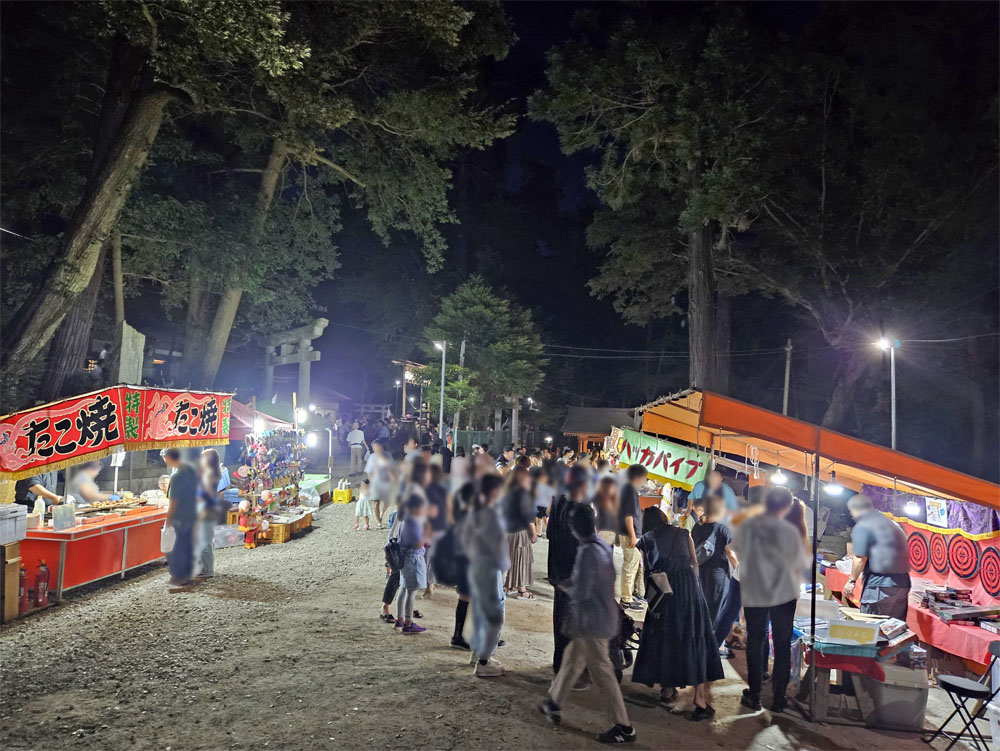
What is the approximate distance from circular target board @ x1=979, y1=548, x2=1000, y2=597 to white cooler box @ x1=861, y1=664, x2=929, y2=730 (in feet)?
9.30

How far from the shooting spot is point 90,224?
1045cm

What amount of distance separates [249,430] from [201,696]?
21.0 ft

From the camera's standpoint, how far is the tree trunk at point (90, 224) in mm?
10047

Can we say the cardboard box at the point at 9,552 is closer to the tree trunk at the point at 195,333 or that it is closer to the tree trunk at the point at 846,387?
the tree trunk at the point at 195,333

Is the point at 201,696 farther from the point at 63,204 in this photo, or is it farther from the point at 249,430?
the point at 63,204

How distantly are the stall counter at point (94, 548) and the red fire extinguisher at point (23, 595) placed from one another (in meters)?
0.21

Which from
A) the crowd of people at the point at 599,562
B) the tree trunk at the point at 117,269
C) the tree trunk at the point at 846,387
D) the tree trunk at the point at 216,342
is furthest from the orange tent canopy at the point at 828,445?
the tree trunk at the point at 117,269

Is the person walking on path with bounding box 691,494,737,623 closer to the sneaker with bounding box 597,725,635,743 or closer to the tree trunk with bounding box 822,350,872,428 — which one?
the sneaker with bounding box 597,725,635,743

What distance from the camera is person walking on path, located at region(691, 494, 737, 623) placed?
19.8 ft

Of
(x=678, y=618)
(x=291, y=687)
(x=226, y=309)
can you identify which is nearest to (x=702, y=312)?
(x=678, y=618)

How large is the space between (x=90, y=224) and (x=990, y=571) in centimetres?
1593

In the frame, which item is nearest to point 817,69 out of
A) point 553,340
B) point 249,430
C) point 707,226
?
point 707,226

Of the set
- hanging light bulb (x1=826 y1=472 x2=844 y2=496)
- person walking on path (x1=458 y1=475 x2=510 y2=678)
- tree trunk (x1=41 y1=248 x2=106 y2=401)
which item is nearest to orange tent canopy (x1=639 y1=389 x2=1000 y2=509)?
hanging light bulb (x1=826 y1=472 x2=844 y2=496)

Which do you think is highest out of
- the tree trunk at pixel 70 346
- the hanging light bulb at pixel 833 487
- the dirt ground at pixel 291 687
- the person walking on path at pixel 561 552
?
the tree trunk at pixel 70 346
